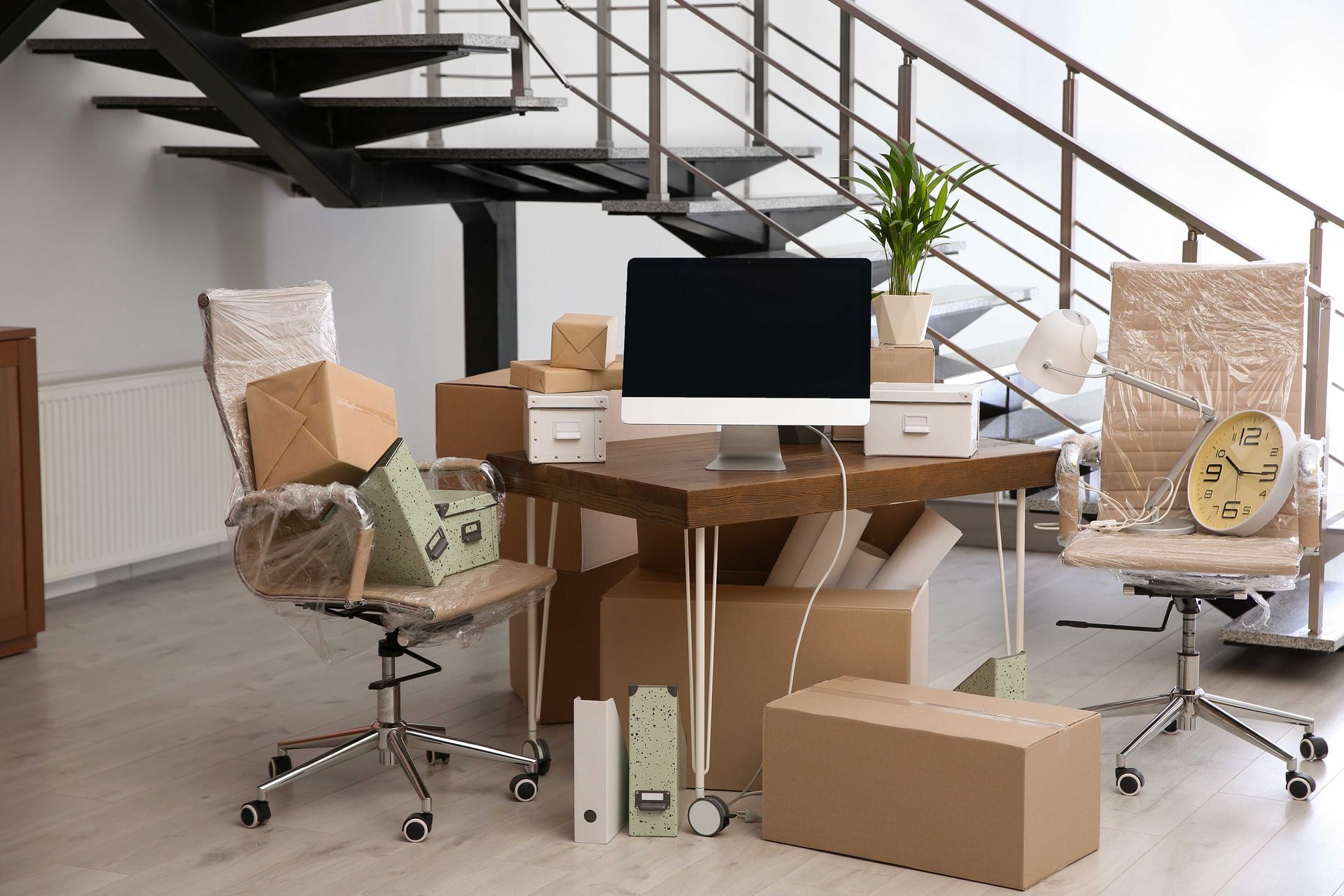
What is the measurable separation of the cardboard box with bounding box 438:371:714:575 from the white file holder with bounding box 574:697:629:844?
0.69m

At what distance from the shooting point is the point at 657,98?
13.0 feet

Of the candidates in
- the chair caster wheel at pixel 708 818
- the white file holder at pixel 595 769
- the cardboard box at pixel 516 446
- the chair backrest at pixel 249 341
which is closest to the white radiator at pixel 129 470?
the cardboard box at pixel 516 446

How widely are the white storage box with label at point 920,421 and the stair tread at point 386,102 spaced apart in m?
1.56

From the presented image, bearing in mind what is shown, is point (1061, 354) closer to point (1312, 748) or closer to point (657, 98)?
point (1312, 748)

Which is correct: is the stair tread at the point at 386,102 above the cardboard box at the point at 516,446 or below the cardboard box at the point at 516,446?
above

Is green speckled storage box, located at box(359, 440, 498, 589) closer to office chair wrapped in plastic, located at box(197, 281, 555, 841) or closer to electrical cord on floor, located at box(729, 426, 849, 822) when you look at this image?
office chair wrapped in plastic, located at box(197, 281, 555, 841)

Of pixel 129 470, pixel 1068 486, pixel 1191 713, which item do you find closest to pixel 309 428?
pixel 1068 486

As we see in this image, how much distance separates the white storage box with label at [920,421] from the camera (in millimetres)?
2840

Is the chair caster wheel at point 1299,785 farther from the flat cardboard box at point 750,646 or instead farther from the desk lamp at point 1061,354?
the desk lamp at point 1061,354

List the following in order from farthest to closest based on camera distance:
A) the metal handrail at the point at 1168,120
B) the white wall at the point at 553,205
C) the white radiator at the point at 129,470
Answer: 1. the white wall at the point at 553,205
2. the white radiator at the point at 129,470
3. the metal handrail at the point at 1168,120

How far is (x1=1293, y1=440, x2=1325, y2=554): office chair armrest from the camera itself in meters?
3.03

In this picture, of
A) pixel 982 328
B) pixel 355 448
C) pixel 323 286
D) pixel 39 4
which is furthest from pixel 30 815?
pixel 982 328

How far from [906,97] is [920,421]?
4.41 ft

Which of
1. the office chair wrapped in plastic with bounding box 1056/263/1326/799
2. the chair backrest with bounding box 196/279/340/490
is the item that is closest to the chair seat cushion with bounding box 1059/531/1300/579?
the office chair wrapped in plastic with bounding box 1056/263/1326/799
